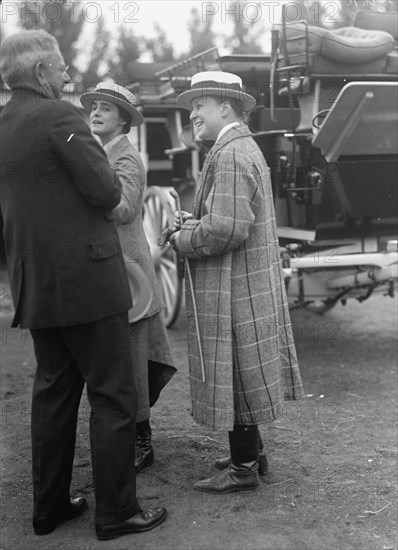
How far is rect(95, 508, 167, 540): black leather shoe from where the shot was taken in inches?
107

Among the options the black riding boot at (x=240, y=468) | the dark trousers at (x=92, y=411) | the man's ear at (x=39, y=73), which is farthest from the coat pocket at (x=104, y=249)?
the black riding boot at (x=240, y=468)

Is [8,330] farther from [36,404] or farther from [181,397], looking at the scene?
[36,404]

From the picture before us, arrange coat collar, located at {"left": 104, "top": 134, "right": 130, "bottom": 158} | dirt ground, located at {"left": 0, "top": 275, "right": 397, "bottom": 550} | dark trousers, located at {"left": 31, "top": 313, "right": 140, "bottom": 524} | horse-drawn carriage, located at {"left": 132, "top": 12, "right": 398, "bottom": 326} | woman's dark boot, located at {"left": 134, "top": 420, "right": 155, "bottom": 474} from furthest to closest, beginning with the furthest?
horse-drawn carriage, located at {"left": 132, "top": 12, "right": 398, "bottom": 326}, woman's dark boot, located at {"left": 134, "top": 420, "right": 155, "bottom": 474}, coat collar, located at {"left": 104, "top": 134, "right": 130, "bottom": 158}, dirt ground, located at {"left": 0, "top": 275, "right": 397, "bottom": 550}, dark trousers, located at {"left": 31, "top": 313, "right": 140, "bottom": 524}

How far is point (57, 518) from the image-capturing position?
282 centimetres

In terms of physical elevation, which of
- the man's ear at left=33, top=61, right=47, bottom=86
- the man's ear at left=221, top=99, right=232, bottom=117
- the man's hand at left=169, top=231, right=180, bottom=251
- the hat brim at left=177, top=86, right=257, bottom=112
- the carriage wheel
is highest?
the man's ear at left=33, top=61, right=47, bottom=86

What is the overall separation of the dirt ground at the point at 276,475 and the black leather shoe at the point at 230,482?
0.04 m

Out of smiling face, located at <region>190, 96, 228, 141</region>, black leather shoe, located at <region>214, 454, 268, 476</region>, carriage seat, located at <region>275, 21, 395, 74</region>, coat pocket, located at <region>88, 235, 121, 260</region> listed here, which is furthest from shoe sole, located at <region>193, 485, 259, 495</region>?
carriage seat, located at <region>275, 21, 395, 74</region>

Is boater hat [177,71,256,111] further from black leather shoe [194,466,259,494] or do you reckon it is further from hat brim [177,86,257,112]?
black leather shoe [194,466,259,494]

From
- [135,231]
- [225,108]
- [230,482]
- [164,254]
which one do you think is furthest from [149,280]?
[164,254]

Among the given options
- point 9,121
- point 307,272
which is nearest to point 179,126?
point 307,272

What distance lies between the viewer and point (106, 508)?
8.94 feet

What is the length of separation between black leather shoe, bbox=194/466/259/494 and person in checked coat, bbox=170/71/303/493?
0.17 meters

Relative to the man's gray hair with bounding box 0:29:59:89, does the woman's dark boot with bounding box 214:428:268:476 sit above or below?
below

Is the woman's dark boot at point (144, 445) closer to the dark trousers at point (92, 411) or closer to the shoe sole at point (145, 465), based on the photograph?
the shoe sole at point (145, 465)
